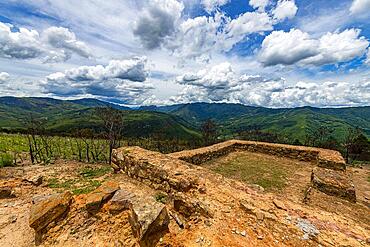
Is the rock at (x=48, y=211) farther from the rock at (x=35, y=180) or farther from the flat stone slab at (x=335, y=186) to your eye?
the flat stone slab at (x=335, y=186)

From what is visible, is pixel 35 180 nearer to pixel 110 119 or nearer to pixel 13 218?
pixel 13 218

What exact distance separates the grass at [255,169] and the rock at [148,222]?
6522 mm

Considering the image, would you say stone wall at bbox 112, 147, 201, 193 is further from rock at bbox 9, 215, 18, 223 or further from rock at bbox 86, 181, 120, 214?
rock at bbox 9, 215, 18, 223

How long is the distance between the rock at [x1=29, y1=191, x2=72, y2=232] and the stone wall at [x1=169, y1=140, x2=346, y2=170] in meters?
6.67

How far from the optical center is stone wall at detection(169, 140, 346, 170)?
13.0 m

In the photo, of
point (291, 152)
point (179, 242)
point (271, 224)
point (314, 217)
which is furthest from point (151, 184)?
point (291, 152)

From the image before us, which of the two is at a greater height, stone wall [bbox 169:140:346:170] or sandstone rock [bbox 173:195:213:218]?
sandstone rock [bbox 173:195:213:218]

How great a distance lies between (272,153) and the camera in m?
17.3

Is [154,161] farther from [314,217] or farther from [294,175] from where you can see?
[294,175]

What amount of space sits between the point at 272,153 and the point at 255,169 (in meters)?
4.73

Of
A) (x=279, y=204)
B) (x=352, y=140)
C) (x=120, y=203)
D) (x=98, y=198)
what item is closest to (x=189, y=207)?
(x=120, y=203)

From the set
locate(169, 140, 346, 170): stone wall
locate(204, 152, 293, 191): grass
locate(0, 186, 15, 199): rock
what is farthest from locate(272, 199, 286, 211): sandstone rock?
locate(0, 186, 15, 199): rock

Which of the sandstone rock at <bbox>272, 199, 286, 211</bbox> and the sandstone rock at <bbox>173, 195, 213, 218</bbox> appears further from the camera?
the sandstone rock at <bbox>173, 195, 213, 218</bbox>

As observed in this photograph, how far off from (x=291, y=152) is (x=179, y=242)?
560 inches
